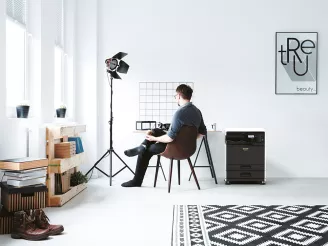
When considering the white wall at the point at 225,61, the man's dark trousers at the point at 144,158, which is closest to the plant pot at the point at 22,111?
the man's dark trousers at the point at 144,158

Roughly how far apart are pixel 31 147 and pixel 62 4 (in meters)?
2.40

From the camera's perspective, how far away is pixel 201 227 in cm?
291

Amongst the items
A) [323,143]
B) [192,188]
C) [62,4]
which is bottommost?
[192,188]

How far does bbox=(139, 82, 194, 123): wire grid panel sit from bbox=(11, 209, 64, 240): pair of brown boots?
3.12 m

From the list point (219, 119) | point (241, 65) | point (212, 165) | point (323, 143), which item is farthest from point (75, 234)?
point (323, 143)

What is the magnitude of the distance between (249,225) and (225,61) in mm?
3290

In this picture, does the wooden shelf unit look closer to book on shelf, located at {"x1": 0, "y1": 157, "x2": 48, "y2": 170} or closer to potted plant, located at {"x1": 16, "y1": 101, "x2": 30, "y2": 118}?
potted plant, located at {"x1": 16, "y1": 101, "x2": 30, "y2": 118}

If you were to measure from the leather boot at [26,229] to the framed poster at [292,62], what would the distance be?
13.6 ft

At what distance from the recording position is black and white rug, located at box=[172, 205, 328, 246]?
2.59 metres

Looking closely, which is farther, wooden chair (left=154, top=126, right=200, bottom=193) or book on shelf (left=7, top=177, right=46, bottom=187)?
wooden chair (left=154, top=126, right=200, bottom=193)

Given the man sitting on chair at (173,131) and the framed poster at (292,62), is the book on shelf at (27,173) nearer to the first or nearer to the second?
the man sitting on chair at (173,131)

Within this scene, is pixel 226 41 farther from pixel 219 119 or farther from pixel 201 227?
pixel 201 227

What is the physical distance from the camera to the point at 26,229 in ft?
8.89

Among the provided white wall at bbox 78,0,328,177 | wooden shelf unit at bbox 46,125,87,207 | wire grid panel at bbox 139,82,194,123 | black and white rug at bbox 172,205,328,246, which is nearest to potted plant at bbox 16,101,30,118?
wooden shelf unit at bbox 46,125,87,207
